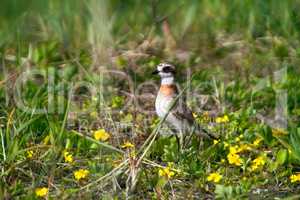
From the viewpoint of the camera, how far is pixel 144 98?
7.22 meters

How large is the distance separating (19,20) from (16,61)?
1081 mm

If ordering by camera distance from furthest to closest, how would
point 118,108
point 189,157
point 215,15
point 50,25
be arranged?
point 215,15, point 50,25, point 118,108, point 189,157

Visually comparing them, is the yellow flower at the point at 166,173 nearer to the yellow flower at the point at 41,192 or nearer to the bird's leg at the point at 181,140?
the bird's leg at the point at 181,140

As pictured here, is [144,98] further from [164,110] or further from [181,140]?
[181,140]

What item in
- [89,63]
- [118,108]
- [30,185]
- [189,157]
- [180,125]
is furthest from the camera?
[89,63]

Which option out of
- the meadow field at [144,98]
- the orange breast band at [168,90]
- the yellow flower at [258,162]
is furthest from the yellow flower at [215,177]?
the orange breast band at [168,90]

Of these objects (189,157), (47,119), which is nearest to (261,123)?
(189,157)

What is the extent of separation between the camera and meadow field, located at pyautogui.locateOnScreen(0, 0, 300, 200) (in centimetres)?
523

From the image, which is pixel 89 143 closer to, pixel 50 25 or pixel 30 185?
pixel 30 185

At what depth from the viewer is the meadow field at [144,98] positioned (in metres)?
5.23

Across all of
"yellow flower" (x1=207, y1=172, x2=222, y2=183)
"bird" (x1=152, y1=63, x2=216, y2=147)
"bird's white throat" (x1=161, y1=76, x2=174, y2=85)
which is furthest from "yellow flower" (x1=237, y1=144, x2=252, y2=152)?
"bird's white throat" (x1=161, y1=76, x2=174, y2=85)

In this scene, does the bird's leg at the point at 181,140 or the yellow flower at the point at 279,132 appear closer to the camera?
the bird's leg at the point at 181,140

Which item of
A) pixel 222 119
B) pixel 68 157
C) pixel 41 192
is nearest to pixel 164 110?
pixel 222 119

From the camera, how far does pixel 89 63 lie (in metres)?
7.58
